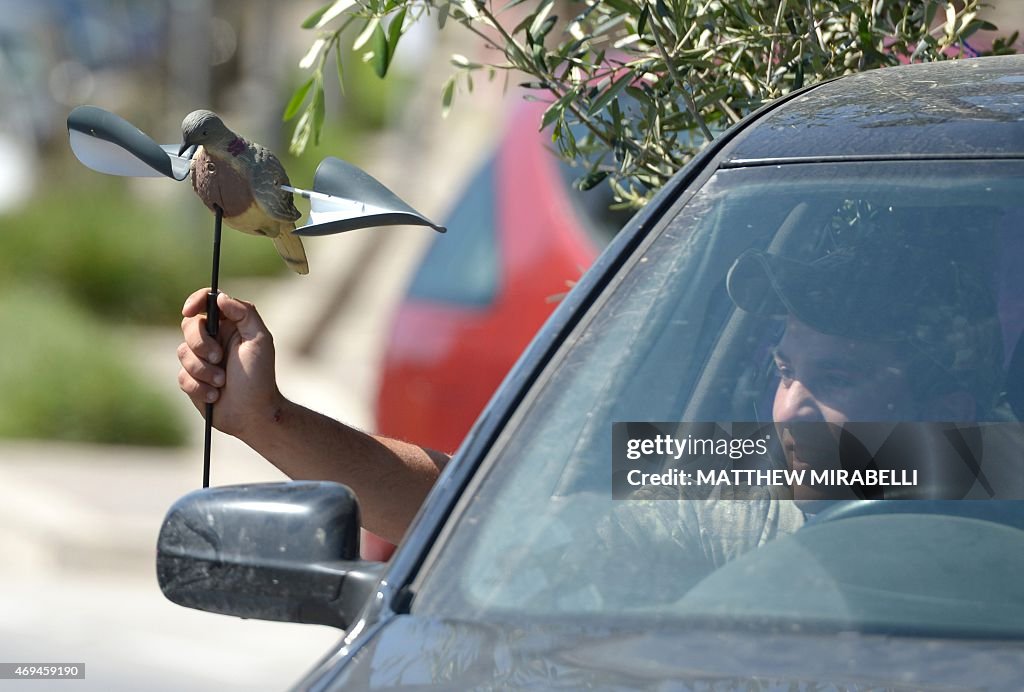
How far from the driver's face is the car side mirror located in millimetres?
519

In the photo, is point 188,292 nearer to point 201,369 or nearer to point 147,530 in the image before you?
point 147,530

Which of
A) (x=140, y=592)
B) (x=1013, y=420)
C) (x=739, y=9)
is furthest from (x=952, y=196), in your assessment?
(x=140, y=592)

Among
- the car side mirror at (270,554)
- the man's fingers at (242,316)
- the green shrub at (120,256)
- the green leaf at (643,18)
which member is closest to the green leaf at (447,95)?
the green leaf at (643,18)

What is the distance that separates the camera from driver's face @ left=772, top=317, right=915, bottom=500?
5.48 feet

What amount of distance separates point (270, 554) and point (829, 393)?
69cm

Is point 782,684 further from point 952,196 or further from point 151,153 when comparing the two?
point 151,153

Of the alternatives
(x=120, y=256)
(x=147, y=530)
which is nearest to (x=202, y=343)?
(x=147, y=530)

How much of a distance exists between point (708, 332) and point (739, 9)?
2.55ft

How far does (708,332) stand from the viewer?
1.76 meters

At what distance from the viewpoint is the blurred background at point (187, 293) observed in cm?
432

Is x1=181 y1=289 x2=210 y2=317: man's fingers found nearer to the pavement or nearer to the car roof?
the car roof

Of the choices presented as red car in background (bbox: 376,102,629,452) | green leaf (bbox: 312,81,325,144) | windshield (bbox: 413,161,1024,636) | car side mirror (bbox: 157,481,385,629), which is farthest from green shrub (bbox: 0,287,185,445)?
windshield (bbox: 413,161,1024,636)

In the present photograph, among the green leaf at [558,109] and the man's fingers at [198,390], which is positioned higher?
the green leaf at [558,109]

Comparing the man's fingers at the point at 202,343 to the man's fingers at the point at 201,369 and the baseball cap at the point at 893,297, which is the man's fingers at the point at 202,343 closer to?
the man's fingers at the point at 201,369
